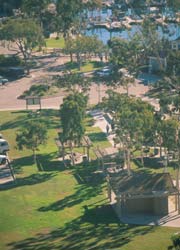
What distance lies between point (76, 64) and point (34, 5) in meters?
18.9

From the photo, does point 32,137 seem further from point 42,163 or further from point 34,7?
point 34,7

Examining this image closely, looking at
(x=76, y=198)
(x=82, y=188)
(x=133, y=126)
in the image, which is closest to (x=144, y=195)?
(x=76, y=198)

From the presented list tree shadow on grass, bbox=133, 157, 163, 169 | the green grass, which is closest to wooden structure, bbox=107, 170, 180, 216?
tree shadow on grass, bbox=133, 157, 163, 169

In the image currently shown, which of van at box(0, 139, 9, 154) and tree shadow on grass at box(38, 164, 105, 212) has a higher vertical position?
van at box(0, 139, 9, 154)

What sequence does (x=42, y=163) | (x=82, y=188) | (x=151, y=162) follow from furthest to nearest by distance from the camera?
(x=42, y=163) < (x=151, y=162) < (x=82, y=188)

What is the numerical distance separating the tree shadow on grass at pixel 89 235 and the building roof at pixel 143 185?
1785 millimetres

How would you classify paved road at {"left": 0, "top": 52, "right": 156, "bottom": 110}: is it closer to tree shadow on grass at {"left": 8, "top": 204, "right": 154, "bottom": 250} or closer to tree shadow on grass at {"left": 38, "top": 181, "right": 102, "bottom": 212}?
tree shadow on grass at {"left": 38, "top": 181, "right": 102, "bottom": 212}

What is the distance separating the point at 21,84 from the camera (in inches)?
3219

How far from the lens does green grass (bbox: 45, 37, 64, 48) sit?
332 ft

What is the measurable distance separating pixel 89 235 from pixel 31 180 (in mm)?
10351

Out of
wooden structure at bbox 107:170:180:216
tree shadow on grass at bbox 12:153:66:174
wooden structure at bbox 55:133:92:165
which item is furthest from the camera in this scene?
wooden structure at bbox 55:133:92:165

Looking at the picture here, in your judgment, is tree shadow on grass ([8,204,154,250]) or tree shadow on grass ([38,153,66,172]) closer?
tree shadow on grass ([8,204,154,250])

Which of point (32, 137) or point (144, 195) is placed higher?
point (32, 137)

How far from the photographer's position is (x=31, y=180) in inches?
2119
